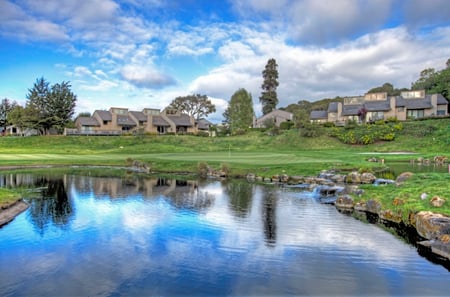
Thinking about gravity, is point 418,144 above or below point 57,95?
below

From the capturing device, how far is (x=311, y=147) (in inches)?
2511

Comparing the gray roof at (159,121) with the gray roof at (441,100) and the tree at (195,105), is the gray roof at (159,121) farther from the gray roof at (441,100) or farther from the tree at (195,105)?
the gray roof at (441,100)

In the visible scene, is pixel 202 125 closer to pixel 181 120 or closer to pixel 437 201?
pixel 181 120

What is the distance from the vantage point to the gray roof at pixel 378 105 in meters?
77.4

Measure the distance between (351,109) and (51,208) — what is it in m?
75.2

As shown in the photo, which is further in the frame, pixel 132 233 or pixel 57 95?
pixel 57 95

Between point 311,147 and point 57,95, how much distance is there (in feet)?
217

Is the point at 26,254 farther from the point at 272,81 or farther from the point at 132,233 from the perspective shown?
the point at 272,81

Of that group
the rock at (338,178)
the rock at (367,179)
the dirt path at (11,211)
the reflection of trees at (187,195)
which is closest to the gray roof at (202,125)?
the reflection of trees at (187,195)

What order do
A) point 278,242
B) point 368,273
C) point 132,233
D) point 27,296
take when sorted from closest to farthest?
point 27,296, point 368,273, point 278,242, point 132,233

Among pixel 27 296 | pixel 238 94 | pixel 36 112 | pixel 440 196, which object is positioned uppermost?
pixel 238 94

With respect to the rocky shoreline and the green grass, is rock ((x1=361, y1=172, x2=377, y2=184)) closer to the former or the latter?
the rocky shoreline

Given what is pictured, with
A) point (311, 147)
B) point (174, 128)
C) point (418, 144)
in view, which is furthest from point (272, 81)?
A: point (418, 144)

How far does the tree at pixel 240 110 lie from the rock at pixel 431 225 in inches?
2989
